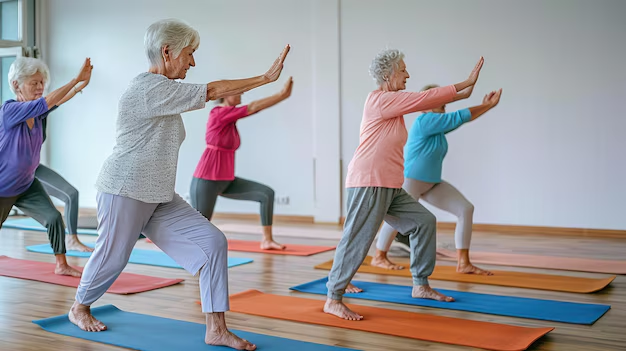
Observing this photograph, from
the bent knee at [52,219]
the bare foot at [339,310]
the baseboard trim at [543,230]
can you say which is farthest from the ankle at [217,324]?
the baseboard trim at [543,230]

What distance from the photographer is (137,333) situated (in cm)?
295

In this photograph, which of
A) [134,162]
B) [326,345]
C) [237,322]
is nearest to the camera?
[134,162]

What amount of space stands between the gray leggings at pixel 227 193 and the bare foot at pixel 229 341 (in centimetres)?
233

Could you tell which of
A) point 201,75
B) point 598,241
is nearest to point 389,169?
point 598,241

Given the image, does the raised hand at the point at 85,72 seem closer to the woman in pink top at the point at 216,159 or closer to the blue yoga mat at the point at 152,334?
the blue yoga mat at the point at 152,334

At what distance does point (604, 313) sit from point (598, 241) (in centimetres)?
287

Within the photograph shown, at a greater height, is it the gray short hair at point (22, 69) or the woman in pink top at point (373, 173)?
the gray short hair at point (22, 69)

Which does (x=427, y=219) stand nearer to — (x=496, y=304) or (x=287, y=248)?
(x=496, y=304)

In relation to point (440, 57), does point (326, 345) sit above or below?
below

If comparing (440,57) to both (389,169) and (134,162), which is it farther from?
(134,162)

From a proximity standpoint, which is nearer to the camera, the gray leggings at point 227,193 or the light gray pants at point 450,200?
the light gray pants at point 450,200

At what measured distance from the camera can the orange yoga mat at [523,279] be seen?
399 centimetres

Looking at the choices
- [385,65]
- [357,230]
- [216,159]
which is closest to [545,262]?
[357,230]

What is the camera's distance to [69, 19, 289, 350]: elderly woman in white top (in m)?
2.52
